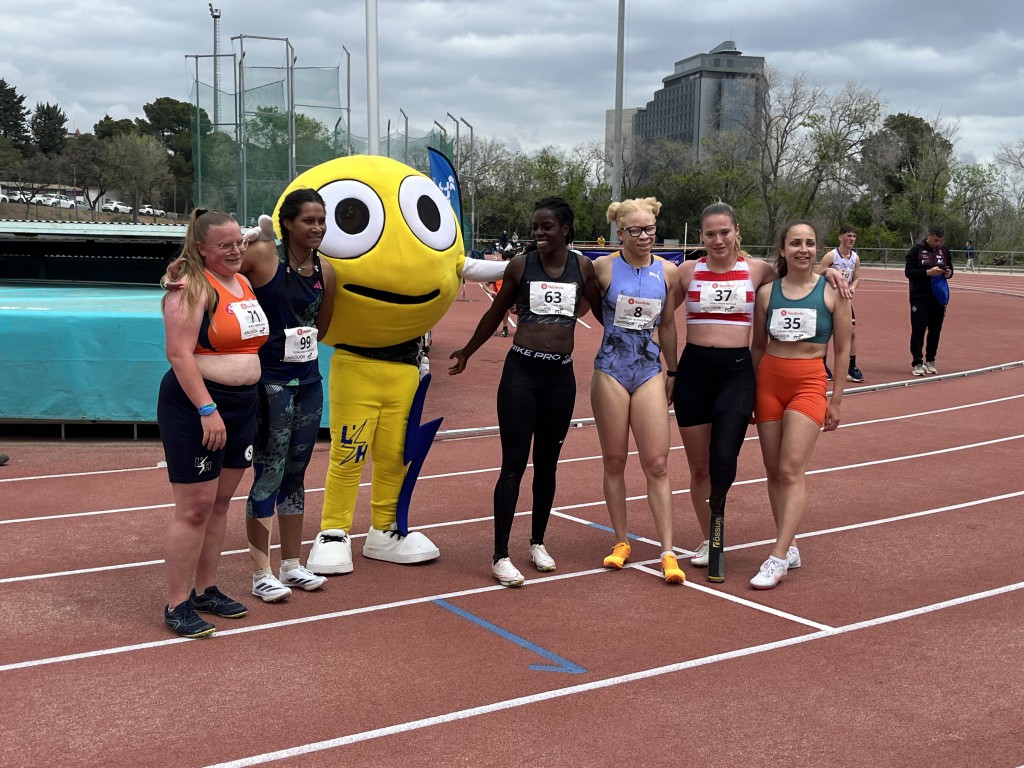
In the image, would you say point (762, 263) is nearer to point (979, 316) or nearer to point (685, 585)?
point (685, 585)

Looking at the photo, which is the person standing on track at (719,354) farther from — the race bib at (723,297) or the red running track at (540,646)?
the red running track at (540,646)

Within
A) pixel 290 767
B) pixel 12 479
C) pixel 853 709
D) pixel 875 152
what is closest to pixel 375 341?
pixel 290 767

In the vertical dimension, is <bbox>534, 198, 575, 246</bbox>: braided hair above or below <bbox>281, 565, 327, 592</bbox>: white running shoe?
above

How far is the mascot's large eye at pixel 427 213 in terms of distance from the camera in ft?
19.0

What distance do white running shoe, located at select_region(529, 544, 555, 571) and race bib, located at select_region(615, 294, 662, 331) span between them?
1394 mm

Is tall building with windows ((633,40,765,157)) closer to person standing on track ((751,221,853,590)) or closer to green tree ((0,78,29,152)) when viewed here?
green tree ((0,78,29,152))

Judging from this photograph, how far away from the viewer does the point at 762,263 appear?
5895 mm

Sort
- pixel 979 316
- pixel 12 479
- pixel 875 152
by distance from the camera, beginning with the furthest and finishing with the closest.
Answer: pixel 875 152, pixel 979 316, pixel 12 479

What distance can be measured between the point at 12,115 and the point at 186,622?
8967cm

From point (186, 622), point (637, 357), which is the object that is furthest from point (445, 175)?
point (186, 622)

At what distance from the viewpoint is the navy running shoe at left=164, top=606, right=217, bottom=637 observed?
4.73 m

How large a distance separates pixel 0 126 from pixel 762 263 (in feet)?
289

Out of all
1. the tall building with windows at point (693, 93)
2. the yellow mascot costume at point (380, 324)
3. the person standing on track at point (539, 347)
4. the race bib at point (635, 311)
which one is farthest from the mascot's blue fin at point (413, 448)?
the tall building with windows at point (693, 93)

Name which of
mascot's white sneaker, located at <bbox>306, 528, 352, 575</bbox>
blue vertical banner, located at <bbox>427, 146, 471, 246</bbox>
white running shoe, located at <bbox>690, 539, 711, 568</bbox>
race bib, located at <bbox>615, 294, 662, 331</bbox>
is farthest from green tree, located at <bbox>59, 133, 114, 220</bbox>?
white running shoe, located at <bbox>690, 539, 711, 568</bbox>
